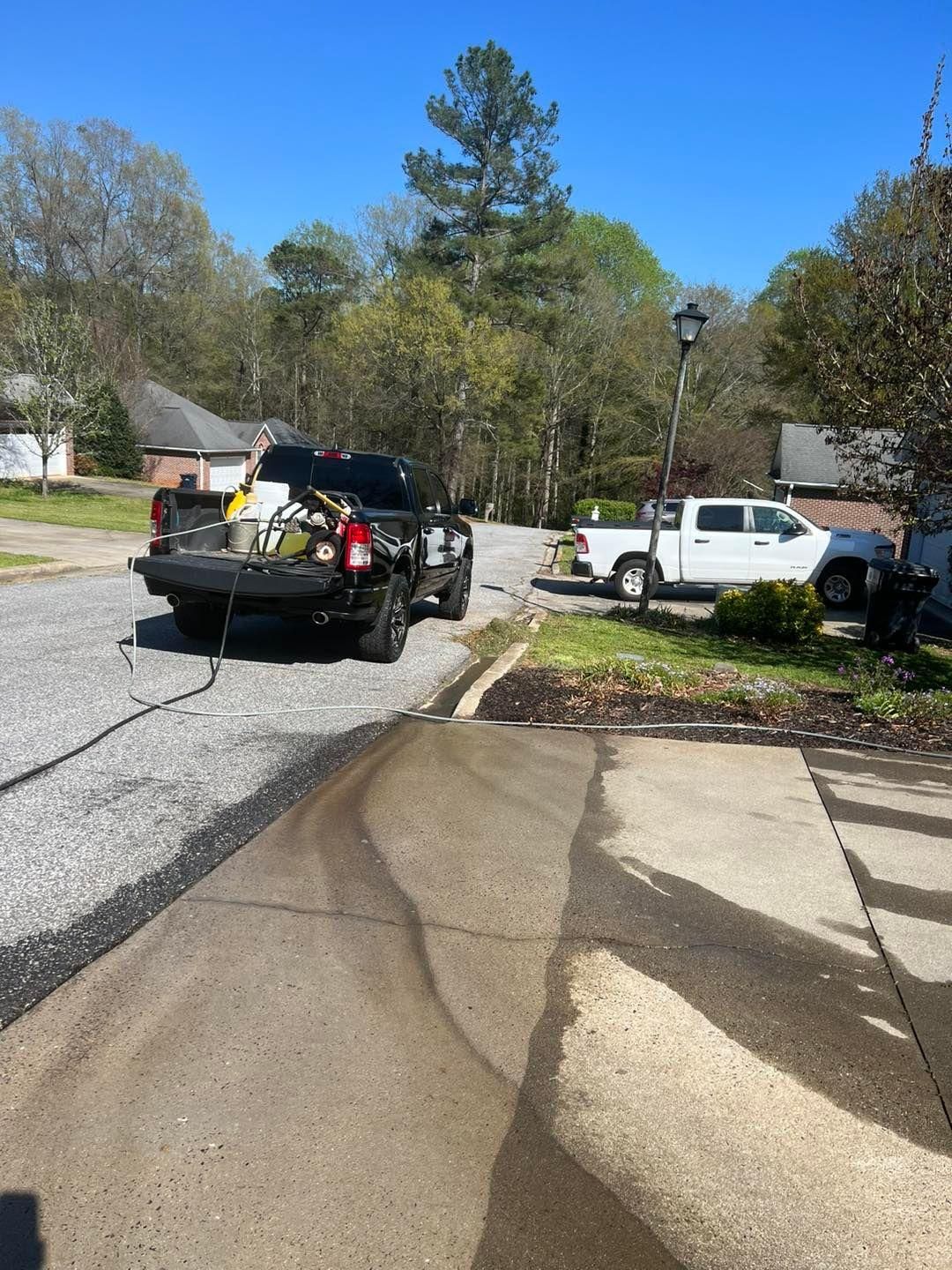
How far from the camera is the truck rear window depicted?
888 centimetres

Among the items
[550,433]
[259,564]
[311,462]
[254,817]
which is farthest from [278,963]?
[550,433]

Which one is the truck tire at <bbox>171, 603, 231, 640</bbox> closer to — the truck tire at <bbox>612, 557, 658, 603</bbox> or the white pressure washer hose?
the white pressure washer hose

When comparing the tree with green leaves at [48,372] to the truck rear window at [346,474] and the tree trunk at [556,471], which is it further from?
the tree trunk at [556,471]

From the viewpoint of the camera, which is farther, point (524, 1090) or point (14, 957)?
point (14, 957)

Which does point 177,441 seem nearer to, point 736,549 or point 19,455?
point 19,455

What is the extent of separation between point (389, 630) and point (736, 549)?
30.2 ft

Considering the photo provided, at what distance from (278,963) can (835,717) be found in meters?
5.44

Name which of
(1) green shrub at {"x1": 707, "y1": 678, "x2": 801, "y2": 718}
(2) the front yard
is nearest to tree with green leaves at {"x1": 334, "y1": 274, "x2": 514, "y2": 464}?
(2) the front yard

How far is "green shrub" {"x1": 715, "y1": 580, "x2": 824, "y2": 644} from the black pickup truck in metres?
4.40

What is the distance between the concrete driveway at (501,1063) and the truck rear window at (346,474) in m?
4.96

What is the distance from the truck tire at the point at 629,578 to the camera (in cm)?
1571

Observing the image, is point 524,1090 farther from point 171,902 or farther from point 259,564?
point 259,564

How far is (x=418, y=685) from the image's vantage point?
25.4 ft

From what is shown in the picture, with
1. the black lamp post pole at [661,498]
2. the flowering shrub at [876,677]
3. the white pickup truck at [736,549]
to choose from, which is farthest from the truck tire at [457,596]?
the white pickup truck at [736,549]
